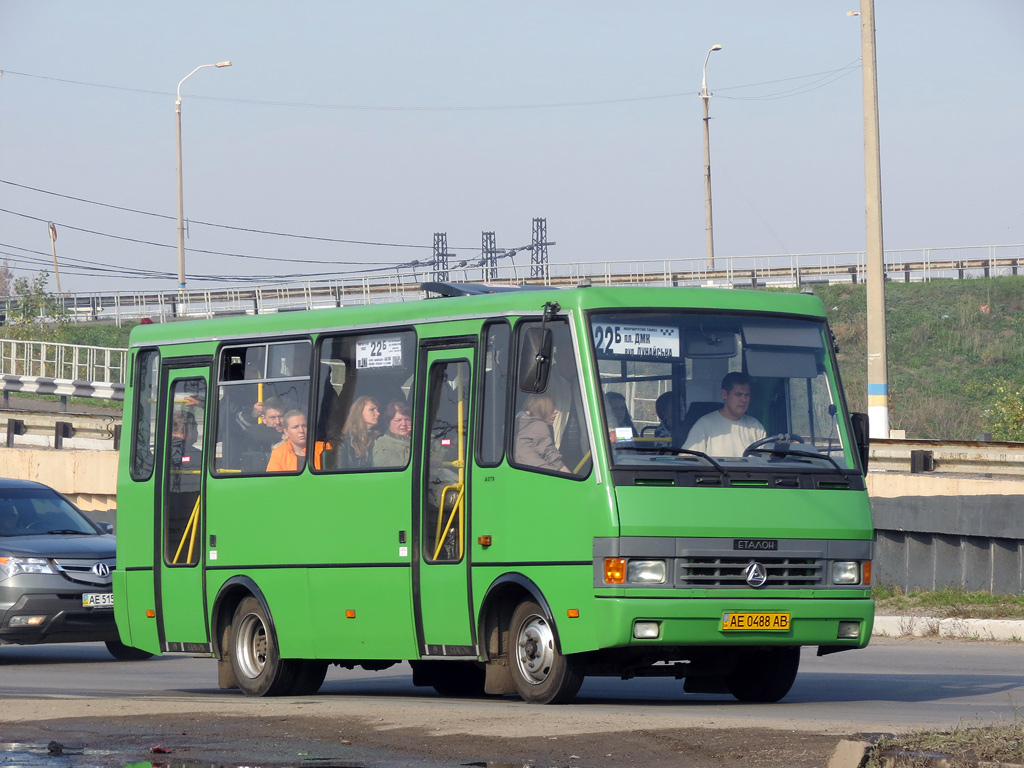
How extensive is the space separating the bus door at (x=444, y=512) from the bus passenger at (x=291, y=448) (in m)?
1.30

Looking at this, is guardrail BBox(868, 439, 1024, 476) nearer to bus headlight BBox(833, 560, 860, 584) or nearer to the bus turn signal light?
bus headlight BBox(833, 560, 860, 584)

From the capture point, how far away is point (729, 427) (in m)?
10.6

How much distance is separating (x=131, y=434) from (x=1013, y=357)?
1633 inches

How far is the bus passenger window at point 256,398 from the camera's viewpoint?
12.6 meters

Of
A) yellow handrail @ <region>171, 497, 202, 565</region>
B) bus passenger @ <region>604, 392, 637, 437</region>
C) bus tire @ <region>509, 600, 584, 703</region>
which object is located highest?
bus passenger @ <region>604, 392, 637, 437</region>

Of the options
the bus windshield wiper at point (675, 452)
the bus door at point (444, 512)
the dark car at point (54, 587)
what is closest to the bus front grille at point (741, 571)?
the bus windshield wiper at point (675, 452)

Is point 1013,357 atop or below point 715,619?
atop

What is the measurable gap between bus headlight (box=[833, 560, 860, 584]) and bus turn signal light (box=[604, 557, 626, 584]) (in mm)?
1494

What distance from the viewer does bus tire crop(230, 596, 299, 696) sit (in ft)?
41.0

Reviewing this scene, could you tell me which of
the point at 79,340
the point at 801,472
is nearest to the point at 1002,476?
the point at 801,472

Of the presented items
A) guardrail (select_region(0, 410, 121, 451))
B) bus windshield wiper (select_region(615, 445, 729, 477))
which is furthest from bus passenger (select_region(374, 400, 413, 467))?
guardrail (select_region(0, 410, 121, 451))

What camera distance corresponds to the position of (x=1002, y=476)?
23.8 metres

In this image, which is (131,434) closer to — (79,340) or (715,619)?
(715,619)

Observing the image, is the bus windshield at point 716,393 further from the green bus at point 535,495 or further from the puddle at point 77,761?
the puddle at point 77,761
